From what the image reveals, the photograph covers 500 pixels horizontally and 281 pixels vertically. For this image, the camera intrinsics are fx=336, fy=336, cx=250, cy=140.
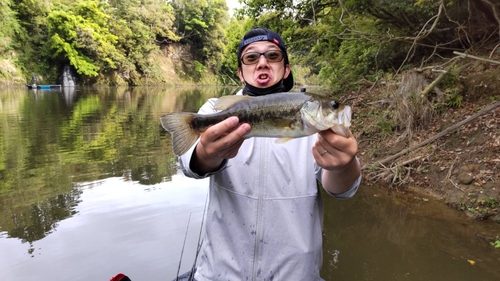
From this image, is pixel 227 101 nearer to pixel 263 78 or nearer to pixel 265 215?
pixel 263 78

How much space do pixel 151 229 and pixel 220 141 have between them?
4275mm

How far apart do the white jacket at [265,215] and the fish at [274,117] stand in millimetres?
163

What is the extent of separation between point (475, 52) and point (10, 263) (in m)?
11.3

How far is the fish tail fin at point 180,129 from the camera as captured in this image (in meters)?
1.87

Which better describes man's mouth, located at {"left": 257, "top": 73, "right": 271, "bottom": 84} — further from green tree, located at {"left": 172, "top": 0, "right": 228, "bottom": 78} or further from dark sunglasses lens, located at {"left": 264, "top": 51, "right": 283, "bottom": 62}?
green tree, located at {"left": 172, "top": 0, "right": 228, "bottom": 78}

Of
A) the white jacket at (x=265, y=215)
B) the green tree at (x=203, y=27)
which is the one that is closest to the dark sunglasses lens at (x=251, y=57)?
the white jacket at (x=265, y=215)

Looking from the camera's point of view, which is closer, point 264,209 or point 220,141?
point 220,141

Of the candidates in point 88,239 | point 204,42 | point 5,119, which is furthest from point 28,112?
point 204,42

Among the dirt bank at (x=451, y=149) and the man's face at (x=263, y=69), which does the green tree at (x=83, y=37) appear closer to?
the dirt bank at (x=451, y=149)

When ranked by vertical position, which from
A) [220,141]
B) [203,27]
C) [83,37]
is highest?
[203,27]

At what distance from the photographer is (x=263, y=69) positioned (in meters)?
2.41

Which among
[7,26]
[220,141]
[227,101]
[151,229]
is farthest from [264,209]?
[7,26]

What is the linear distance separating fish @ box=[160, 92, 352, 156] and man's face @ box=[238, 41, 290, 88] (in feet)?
1.83

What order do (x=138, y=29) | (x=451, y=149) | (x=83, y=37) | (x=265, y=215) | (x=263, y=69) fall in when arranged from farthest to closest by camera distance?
(x=138, y=29) → (x=83, y=37) → (x=451, y=149) → (x=263, y=69) → (x=265, y=215)
